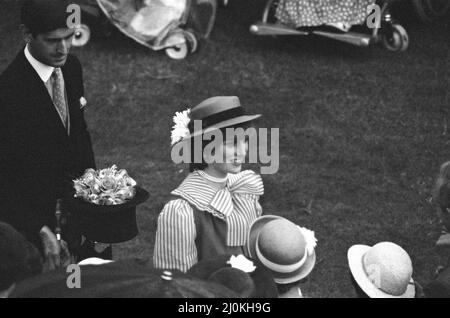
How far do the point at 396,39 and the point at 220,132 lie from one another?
5113mm

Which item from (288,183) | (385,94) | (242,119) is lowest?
(288,183)

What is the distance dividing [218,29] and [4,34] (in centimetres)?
236

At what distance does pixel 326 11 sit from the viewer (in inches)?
325

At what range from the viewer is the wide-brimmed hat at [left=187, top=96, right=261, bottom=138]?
3678mm

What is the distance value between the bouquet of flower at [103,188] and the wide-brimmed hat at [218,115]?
51 cm

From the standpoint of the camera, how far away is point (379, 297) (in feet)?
10.8

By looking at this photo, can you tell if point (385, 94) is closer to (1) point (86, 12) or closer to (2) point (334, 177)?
(2) point (334, 177)

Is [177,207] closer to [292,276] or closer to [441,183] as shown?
[292,276]

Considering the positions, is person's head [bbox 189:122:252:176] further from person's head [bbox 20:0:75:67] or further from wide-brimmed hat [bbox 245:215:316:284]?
person's head [bbox 20:0:75:67]

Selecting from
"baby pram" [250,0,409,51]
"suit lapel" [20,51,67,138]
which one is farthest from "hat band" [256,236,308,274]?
"baby pram" [250,0,409,51]

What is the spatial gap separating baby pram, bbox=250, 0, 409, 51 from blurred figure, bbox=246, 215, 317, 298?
503 cm

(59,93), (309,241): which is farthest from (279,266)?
(59,93)

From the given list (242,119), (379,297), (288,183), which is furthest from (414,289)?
(288,183)

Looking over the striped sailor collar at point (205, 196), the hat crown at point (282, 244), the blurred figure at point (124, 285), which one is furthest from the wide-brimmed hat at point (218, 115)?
the blurred figure at point (124, 285)
